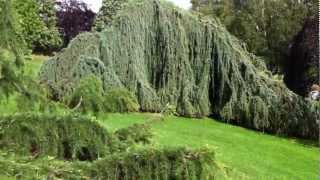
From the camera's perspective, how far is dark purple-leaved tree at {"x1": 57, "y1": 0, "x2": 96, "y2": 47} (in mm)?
35844

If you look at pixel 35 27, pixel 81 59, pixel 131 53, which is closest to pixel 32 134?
pixel 81 59

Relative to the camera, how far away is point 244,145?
13789mm

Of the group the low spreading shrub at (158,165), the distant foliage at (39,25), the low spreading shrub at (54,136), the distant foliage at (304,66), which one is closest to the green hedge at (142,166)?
the low spreading shrub at (158,165)

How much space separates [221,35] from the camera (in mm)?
15820

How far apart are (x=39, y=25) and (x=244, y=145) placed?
542 inches

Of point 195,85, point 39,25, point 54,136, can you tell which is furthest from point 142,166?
point 39,25

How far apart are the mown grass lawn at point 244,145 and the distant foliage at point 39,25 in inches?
277

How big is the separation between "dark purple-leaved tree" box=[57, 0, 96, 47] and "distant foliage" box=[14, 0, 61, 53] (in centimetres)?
441

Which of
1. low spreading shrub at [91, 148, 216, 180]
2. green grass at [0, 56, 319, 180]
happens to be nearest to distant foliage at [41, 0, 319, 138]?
green grass at [0, 56, 319, 180]

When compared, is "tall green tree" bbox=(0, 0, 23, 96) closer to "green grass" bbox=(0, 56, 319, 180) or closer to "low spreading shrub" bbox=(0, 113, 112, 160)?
"low spreading shrub" bbox=(0, 113, 112, 160)

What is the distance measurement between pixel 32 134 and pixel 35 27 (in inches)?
841

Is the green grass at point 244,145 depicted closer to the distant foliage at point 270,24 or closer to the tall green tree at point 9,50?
the tall green tree at point 9,50

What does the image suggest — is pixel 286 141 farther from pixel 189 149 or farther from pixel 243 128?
pixel 189 149

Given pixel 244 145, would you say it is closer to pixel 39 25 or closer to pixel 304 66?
pixel 304 66
